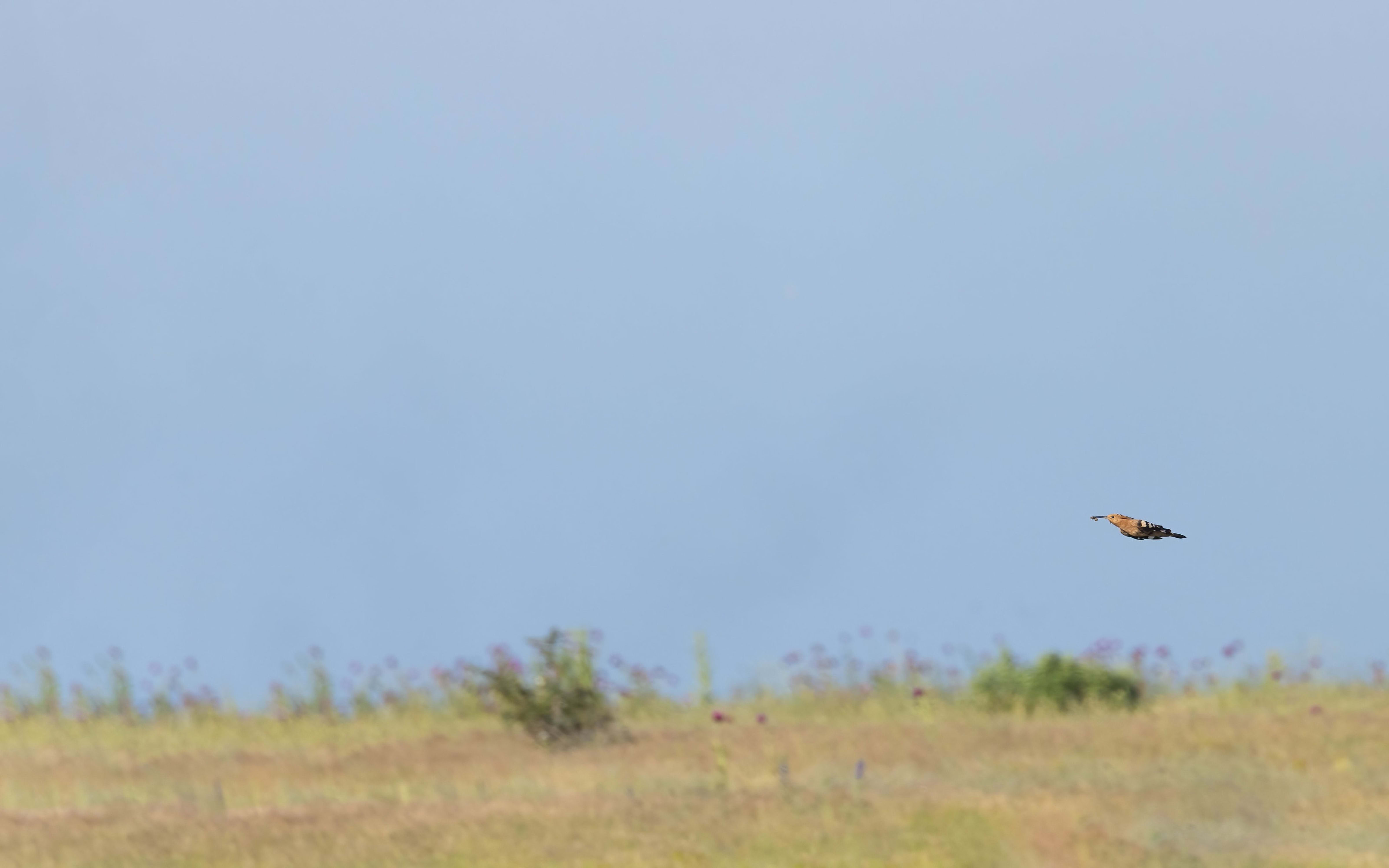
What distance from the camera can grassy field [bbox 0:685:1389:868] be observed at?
1054 centimetres

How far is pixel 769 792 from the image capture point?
38.9 ft

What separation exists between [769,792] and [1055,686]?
20.2ft

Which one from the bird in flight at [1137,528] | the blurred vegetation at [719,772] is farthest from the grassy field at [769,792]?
the bird in flight at [1137,528]

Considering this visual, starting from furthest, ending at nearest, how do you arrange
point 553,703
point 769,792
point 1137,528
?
1. point 553,703
2. point 769,792
3. point 1137,528

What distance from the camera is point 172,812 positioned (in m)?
12.3

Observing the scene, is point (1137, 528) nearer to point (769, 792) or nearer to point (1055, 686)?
point (769, 792)

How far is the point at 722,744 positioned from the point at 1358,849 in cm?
558

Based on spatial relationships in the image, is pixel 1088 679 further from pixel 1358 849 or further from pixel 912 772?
pixel 1358 849

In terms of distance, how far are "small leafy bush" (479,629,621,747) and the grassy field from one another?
0.31 metres

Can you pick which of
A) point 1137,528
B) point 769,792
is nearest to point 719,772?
point 769,792

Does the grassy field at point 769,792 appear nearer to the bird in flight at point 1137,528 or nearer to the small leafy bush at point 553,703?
the small leafy bush at point 553,703

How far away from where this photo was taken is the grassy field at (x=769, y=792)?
10539mm

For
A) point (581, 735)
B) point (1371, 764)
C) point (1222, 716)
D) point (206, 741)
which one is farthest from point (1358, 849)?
point (206, 741)

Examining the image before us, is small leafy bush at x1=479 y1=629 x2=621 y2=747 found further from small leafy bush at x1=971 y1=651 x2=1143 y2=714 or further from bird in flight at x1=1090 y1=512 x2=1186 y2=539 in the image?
bird in flight at x1=1090 y1=512 x2=1186 y2=539
